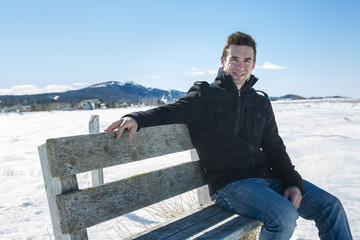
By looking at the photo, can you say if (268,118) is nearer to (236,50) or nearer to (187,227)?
(236,50)

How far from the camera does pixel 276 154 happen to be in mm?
2289

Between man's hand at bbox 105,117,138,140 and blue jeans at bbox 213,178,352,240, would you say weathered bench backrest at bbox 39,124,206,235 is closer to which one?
man's hand at bbox 105,117,138,140

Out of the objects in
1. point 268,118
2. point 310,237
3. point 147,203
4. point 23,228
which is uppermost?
point 268,118

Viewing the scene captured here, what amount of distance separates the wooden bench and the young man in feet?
0.36

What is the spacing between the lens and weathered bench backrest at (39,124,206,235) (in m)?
1.40

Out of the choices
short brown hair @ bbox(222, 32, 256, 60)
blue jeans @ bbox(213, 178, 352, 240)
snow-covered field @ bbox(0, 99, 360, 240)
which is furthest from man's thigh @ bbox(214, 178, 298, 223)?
short brown hair @ bbox(222, 32, 256, 60)

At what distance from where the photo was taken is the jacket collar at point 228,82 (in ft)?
7.13

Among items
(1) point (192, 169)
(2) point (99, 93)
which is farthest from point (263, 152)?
(2) point (99, 93)

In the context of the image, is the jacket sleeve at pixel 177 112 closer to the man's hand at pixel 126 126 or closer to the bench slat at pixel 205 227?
the man's hand at pixel 126 126

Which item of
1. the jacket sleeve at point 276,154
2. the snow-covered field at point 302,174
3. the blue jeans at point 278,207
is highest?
the jacket sleeve at point 276,154

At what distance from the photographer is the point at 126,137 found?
1700 mm

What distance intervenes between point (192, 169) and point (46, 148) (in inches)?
44.3

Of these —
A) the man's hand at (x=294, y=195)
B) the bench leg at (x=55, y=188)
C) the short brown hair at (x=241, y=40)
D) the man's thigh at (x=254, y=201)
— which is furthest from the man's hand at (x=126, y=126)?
the man's hand at (x=294, y=195)

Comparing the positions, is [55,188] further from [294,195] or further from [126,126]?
[294,195]
